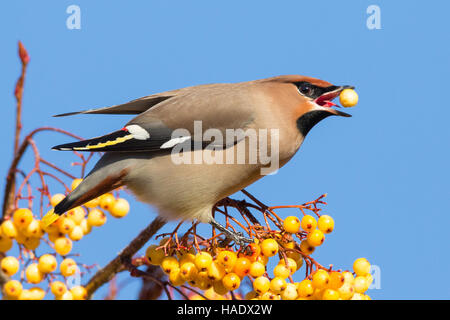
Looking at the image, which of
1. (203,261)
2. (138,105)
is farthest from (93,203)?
(203,261)

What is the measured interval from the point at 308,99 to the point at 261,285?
102 cm

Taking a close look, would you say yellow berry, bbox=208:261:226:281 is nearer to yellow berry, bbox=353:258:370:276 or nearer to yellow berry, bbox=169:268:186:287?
yellow berry, bbox=169:268:186:287

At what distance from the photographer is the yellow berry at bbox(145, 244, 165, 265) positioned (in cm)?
350

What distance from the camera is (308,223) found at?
11.0 ft

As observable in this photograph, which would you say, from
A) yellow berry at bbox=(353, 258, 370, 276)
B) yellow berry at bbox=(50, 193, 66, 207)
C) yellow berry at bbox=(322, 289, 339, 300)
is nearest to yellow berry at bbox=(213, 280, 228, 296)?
yellow berry at bbox=(322, 289, 339, 300)

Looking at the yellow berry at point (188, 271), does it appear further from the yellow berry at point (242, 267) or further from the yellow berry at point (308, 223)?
the yellow berry at point (308, 223)

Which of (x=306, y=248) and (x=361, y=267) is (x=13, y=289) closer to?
(x=306, y=248)

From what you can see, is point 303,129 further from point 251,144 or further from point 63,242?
point 63,242
